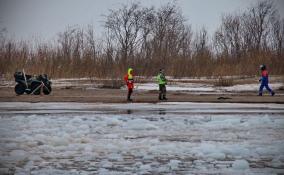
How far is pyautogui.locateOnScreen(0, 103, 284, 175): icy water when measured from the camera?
7.35 meters

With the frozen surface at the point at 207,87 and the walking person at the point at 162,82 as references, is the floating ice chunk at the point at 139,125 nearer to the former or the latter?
the walking person at the point at 162,82

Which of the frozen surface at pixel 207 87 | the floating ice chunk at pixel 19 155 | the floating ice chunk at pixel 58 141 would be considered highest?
the frozen surface at pixel 207 87

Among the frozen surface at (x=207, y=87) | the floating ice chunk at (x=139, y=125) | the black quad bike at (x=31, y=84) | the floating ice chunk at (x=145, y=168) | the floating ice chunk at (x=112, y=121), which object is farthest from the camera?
the frozen surface at (x=207, y=87)

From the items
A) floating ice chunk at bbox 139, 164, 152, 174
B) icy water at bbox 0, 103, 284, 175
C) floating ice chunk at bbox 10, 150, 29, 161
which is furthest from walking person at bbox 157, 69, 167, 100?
floating ice chunk at bbox 139, 164, 152, 174

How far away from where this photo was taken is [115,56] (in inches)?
1502

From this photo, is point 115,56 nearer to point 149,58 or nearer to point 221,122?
point 149,58

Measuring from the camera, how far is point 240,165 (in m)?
7.38

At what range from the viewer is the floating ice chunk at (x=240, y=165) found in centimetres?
726

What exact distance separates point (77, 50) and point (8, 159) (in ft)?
116

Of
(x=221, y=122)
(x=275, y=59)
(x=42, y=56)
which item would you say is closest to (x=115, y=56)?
(x=42, y=56)

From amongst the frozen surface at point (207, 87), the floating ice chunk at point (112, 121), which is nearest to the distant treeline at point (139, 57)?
the frozen surface at point (207, 87)

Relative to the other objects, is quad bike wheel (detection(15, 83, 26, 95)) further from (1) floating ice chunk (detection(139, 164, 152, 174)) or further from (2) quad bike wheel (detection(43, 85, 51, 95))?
(1) floating ice chunk (detection(139, 164, 152, 174))

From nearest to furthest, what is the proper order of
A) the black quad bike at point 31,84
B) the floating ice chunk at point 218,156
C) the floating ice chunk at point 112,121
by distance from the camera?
the floating ice chunk at point 218,156 < the floating ice chunk at point 112,121 < the black quad bike at point 31,84

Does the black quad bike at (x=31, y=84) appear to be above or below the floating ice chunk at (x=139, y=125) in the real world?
above
